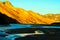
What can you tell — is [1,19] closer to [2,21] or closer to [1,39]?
[2,21]

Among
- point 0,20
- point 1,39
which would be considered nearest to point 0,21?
point 0,20

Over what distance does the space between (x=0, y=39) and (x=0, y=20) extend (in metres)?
99.5

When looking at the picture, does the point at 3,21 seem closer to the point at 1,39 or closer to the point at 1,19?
the point at 1,19

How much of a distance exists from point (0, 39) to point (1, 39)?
4.2 inches

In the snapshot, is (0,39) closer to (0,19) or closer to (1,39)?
(1,39)

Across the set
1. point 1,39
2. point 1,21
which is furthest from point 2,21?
point 1,39

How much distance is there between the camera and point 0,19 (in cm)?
12281

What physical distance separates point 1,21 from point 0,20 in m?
0.72

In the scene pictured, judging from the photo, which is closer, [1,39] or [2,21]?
[1,39]

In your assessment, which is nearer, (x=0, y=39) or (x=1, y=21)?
(x=0, y=39)

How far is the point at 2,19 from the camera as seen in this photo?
406 ft

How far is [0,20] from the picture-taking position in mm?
123625

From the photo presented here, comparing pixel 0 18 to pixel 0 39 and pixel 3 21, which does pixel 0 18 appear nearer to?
pixel 3 21

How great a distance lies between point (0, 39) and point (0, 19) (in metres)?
98.6
